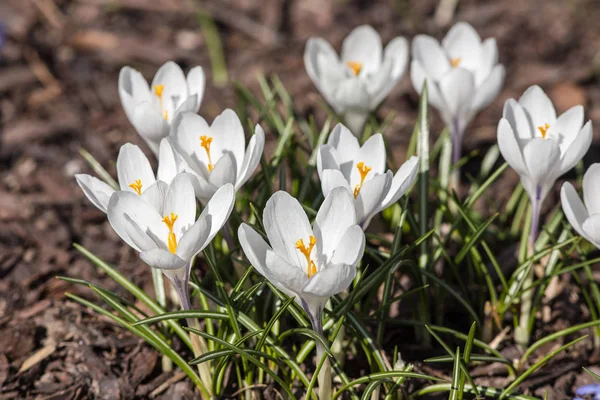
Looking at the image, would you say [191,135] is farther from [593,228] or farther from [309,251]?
[593,228]

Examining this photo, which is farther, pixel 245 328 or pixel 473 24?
pixel 473 24

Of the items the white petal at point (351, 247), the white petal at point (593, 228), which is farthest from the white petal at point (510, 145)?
the white petal at point (351, 247)

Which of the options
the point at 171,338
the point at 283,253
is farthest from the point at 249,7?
the point at 283,253

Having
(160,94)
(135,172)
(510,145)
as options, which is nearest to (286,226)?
(135,172)

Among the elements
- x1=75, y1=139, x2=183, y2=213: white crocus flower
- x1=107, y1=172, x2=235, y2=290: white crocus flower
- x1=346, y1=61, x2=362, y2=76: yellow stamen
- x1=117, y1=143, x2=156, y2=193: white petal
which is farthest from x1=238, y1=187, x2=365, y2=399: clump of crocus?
x1=346, y1=61, x2=362, y2=76: yellow stamen

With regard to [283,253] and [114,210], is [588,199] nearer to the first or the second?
[283,253]

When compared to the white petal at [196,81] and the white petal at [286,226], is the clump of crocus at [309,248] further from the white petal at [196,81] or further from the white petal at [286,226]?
the white petal at [196,81]
